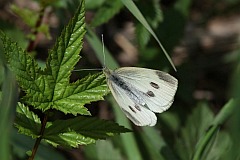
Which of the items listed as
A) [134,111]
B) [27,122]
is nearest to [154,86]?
[134,111]

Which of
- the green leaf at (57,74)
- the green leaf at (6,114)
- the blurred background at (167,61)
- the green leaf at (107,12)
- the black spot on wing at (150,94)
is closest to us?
the green leaf at (6,114)

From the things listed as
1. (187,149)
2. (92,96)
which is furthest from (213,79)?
(92,96)

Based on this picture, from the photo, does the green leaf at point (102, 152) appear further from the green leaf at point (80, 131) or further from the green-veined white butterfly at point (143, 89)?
the green leaf at point (80, 131)

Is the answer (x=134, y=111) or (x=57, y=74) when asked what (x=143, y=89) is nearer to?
(x=134, y=111)

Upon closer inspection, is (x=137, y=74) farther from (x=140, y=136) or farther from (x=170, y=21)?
(x=170, y=21)

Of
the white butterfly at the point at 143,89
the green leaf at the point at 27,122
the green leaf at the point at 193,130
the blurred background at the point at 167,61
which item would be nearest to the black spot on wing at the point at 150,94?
the white butterfly at the point at 143,89

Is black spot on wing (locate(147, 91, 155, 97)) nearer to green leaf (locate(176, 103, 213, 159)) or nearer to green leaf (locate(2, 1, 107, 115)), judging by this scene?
green leaf (locate(2, 1, 107, 115))
